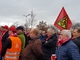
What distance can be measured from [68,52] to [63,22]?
11.1ft

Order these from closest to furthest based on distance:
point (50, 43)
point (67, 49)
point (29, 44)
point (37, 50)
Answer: point (67, 49)
point (37, 50)
point (29, 44)
point (50, 43)

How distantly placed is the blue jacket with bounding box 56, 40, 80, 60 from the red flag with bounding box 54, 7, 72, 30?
9.94 feet

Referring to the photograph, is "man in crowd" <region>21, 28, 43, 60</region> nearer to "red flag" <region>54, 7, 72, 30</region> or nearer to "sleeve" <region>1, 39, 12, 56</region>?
"sleeve" <region>1, 39, 12, 56</region>

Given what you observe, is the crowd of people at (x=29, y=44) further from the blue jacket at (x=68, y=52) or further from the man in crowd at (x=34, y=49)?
the blue jacket at (x=68, y=52)

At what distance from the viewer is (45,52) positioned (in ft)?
26.1

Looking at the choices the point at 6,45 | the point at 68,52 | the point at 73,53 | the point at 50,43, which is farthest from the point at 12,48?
the point at 73,53

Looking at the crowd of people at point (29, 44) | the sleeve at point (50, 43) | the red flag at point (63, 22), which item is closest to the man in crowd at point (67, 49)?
the crowd of people at point (29, 44)

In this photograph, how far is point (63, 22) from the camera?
28.3ft

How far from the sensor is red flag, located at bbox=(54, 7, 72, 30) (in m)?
8.51

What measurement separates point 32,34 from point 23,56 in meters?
0.68

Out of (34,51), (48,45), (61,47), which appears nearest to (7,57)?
(34,51)

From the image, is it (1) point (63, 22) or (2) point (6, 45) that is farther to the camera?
(1) point (63, 22)

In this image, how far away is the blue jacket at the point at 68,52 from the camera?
5238mm

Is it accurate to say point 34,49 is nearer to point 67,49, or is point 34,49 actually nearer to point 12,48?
point 12,48
